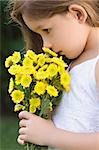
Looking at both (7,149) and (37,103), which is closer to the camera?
(37,103)

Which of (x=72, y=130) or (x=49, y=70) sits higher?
(x=49, y=70)

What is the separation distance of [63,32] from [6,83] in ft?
12.6

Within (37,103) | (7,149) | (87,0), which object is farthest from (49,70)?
(7,149)

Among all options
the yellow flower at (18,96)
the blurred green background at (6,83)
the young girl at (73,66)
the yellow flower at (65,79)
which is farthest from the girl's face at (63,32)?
the blurred green background at (6,83)

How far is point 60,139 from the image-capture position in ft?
7.30

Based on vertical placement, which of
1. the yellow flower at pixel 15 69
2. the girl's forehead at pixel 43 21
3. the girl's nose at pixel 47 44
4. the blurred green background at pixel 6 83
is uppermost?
the blurred green background at pixel 6 83

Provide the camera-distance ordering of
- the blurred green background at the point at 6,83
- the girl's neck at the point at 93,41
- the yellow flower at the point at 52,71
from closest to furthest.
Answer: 1. the yellow flower at the point at 52,71
2. the girl's neck at the point at 93,41
3. the blurred green background at the point at 6,83

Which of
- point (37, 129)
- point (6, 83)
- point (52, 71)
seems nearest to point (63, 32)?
point (52, 71)

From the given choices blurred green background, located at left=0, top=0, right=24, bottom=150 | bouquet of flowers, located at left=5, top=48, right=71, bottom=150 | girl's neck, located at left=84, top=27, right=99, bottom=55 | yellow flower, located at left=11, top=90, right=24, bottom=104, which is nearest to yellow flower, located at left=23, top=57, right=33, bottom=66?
bouquet of flowers, located at left=5, top=48, right=71, bottom=150

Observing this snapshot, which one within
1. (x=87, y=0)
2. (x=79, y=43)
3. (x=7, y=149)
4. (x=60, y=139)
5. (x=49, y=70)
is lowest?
(x=60, y=139)

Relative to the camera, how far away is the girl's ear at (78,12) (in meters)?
2.27

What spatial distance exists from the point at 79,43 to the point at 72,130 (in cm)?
35

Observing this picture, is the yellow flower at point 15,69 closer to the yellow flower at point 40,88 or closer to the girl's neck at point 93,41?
the yellow flower at point 40,88

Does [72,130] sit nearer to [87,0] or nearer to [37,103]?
[37,103]
